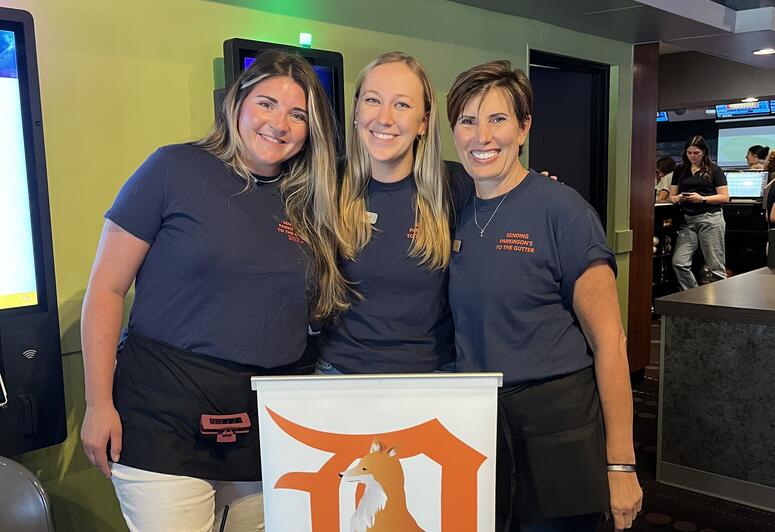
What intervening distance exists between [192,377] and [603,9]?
10.3 feet

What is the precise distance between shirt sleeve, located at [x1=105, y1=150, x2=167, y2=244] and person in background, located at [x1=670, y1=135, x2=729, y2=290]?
21.5 feet

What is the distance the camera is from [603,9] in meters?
Result: 3.80

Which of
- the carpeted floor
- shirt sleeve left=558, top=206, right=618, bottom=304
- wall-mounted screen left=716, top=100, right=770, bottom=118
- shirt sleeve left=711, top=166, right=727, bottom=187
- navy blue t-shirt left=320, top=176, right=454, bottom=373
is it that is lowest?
the carpeted floor

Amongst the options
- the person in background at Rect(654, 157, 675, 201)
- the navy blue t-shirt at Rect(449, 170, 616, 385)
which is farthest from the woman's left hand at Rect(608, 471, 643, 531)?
the person in background at Rect(654, 157, 675, 201)

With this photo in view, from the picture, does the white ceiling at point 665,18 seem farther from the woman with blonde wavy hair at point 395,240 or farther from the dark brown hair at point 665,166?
the dark brown hair at point 665,166

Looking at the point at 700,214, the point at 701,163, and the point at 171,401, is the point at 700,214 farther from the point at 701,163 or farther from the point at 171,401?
the point at 171,401

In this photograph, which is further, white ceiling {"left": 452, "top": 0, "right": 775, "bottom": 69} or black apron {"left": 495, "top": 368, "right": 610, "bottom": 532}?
white ceiling {"left": 452, "top": 0, "right": 775, "bottom": 69}

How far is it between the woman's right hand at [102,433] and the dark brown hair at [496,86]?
1.06 meters

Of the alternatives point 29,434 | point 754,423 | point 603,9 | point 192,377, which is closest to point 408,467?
point 192,377

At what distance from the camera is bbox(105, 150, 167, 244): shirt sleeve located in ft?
5.10

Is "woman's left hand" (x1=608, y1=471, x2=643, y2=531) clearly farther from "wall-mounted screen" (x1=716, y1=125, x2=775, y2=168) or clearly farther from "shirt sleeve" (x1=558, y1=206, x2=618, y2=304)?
"wall-mounted screen" (x1=716, y1=125, x2=775, y2=168)

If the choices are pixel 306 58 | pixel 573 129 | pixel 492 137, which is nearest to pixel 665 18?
pixel 573 129

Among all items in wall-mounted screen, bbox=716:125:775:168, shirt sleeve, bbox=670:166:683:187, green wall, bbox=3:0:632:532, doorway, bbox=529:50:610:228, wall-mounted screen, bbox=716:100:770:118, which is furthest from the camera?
wall-mounted screen, bbox=716:125:775:168

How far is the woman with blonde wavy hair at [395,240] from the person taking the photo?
5.77ft
